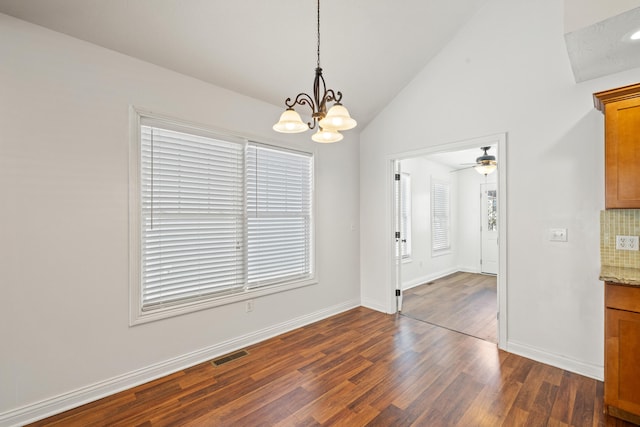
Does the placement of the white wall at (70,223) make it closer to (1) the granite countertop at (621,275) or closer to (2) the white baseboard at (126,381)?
(2) the white baseboard at (126,381)

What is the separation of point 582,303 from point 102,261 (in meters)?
4.06

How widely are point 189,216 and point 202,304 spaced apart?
863mm

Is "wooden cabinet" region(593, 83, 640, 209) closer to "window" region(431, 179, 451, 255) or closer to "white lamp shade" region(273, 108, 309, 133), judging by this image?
"white lamp shade" region(273, 108, 309, 133)

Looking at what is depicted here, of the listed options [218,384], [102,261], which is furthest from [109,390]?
[102,261]

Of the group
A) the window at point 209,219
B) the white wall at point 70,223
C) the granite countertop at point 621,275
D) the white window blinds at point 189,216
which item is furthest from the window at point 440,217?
the white wall at point 70,223

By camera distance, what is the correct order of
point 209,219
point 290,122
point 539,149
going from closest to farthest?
point 290,122 → point 539,149 → point 209,219

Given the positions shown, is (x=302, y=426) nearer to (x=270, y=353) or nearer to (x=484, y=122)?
(x=270, y=353)

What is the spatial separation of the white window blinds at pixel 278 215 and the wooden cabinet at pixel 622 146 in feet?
9.20

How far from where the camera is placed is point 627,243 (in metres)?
2.28

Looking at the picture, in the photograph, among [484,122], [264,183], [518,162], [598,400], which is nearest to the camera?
[598,400]

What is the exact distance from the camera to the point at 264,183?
3.29 meters

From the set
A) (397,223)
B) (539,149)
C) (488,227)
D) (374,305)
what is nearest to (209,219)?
(397,223)

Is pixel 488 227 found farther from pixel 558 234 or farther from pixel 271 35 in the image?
pixel 271 35

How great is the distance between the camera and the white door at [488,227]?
670 centimetres
